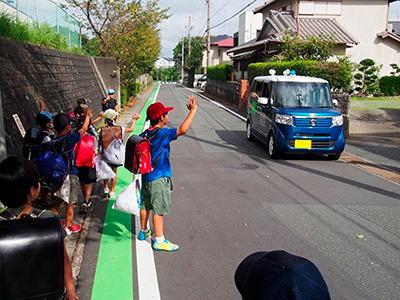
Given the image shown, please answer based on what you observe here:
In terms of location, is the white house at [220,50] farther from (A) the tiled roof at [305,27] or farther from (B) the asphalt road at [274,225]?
(B) the asphalt road at [274,225]

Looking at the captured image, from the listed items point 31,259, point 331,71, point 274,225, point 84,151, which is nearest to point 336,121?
point 274,225

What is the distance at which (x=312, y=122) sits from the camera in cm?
988

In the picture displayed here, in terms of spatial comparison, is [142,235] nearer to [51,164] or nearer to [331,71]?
[51,164]

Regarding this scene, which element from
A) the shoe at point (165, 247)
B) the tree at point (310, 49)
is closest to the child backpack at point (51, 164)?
the shoe at point (165, 247)

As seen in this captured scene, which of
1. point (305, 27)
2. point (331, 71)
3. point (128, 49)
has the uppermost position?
point (305, 27)

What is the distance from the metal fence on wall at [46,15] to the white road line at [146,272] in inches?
311

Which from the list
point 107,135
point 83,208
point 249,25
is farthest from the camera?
→ point 249,25

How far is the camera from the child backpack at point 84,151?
214 inches

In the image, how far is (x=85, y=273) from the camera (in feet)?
14.2

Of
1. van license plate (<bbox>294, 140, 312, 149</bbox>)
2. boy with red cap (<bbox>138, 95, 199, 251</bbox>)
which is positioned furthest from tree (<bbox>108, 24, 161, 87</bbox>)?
boy with red cap (<bbox>138, 95, 199, 251</bbox>)

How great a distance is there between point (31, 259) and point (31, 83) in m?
7.24

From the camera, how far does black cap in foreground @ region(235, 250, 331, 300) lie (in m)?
1.31

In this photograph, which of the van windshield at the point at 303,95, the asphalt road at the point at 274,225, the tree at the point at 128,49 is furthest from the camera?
the tree at the point at 128,49

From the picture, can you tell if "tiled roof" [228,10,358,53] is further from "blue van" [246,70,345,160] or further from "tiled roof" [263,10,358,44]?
"blue van" [246,70,345,160]
